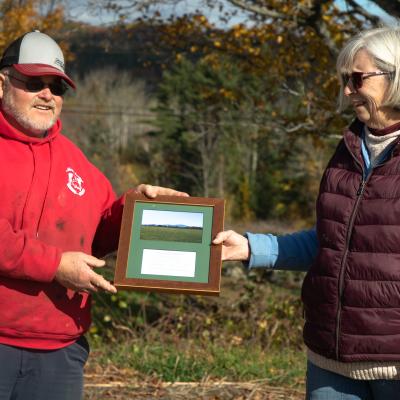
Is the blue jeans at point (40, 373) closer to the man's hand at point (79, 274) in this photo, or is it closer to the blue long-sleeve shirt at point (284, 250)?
the man's hand at point (79, 274)

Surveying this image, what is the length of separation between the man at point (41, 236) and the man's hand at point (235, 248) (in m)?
0.42

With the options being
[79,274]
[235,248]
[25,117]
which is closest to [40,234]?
[79,274]

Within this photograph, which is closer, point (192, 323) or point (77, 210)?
point (77, 210)

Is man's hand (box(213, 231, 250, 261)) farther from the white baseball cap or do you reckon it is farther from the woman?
the white baseball cap

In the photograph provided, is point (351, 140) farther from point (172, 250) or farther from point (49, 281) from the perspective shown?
point (49, 281)

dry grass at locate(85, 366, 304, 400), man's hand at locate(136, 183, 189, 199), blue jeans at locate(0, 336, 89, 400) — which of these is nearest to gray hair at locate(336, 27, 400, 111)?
man's hand at locate(136, 183, 189, 199)

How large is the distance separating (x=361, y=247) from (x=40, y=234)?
1.29 metres

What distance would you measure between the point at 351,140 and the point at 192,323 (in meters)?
5.52

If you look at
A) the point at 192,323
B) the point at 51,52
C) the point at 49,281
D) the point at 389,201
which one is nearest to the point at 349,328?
the point at 389,201

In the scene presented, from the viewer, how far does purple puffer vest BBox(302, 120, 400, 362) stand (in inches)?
108

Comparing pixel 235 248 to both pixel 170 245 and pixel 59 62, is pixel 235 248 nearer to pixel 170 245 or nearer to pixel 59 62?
pixel 170 245

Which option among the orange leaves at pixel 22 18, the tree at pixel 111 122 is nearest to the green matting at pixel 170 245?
the orange leaves at pixel 22 18

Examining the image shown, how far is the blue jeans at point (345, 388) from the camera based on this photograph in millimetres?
2832

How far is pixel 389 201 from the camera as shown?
9.09ft
